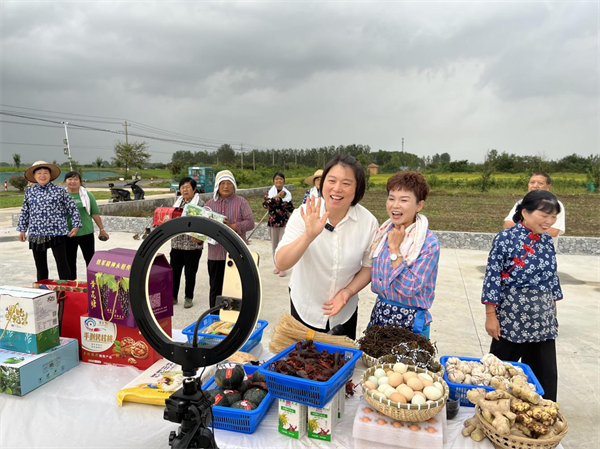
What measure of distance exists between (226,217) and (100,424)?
2904 millimetres

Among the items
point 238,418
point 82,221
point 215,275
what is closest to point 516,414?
point 238,418

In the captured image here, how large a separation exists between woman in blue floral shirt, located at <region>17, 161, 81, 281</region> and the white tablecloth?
325 centimetres

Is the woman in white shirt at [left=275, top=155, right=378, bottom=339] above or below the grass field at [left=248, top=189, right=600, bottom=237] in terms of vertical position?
above

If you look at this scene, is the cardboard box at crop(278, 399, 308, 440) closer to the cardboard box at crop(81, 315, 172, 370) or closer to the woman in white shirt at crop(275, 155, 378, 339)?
the woman in white shirt at crop(275, 155, 378, 339)

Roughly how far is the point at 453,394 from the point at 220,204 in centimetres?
329

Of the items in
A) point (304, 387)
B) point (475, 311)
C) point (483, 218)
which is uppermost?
point (304, 387)

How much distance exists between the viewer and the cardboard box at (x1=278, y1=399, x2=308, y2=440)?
1.43m

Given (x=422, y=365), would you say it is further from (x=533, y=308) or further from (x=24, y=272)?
(x=24, y=272)

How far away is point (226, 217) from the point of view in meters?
4.34

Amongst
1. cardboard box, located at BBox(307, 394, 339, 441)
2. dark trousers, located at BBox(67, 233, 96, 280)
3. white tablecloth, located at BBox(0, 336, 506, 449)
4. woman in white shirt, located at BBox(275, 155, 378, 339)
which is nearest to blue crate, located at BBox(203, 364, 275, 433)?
white tablecloth, located at BBox(0, 336, 506, 449)

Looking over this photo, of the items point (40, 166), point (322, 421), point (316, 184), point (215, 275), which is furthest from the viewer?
point (316, 184)

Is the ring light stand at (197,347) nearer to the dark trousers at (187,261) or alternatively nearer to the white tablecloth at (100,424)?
the white tablecloth at (100,424)

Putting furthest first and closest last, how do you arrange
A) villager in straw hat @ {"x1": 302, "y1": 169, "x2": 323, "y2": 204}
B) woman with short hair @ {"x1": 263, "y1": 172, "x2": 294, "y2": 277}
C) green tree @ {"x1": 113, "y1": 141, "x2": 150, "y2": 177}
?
green tree @ {"x1": 113, "y1": 141, "x2": 150, "y2": 177}
woman with short hair @ {"x1": 263, "y1": 172, "x2": 294, "y2": 277}
villager in straw hat @ {"x1": 302, "y1": 169, "x2": 323, "y2": 204}

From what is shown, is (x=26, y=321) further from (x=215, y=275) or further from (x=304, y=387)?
(x=215, y=275)
